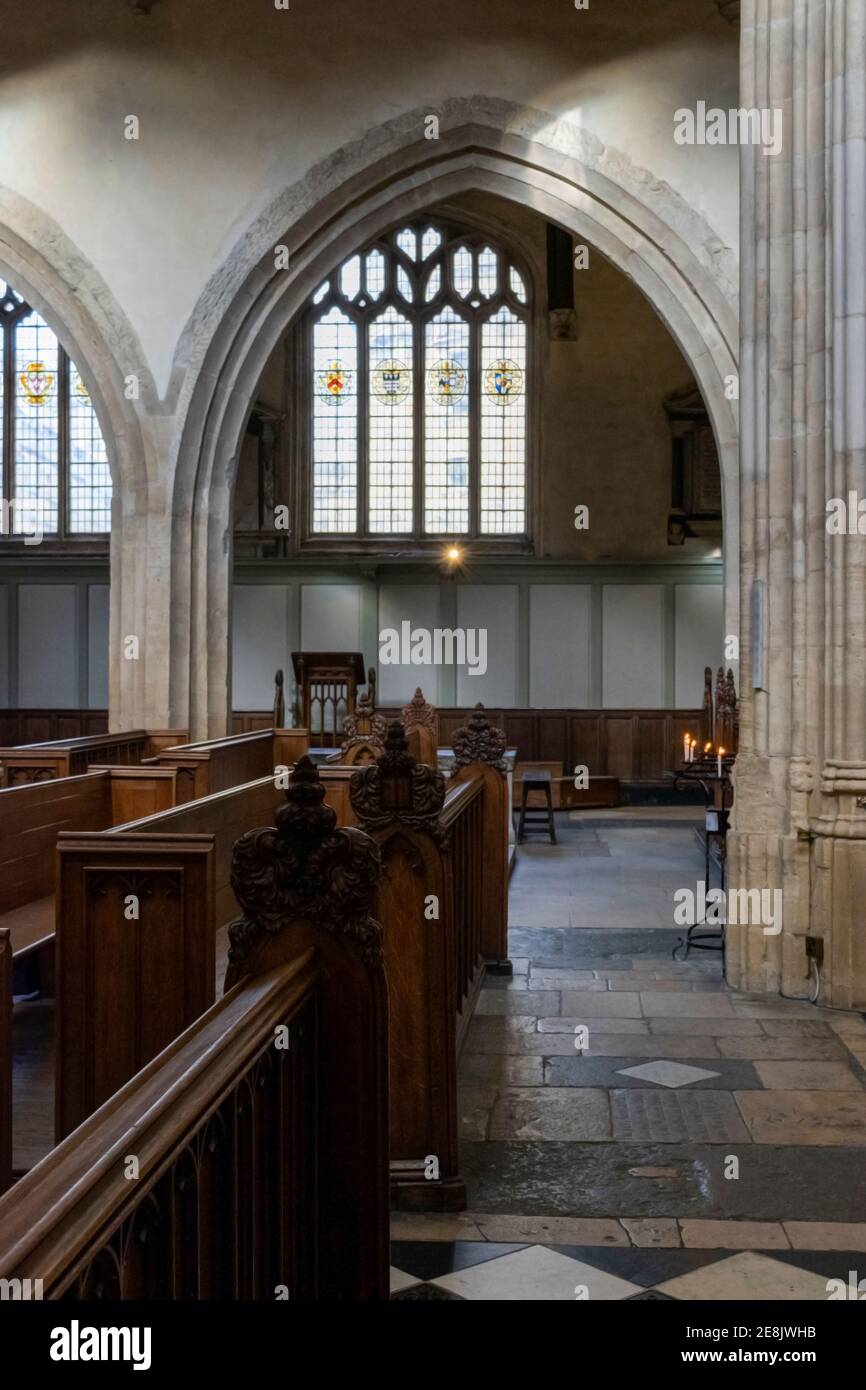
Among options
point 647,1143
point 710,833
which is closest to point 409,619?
point 710,833

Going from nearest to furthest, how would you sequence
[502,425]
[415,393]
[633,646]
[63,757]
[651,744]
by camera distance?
1. [63,757]
2. [651,744]
3. [633,646]
4. [502,425]
5. [415,393]

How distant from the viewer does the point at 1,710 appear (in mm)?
16547

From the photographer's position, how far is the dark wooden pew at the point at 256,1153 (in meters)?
1.22

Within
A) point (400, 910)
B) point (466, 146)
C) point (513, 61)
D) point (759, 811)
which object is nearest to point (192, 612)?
point (466, 146)

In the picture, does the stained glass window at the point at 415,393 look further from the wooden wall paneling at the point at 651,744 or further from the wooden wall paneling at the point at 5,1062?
the wooden wall paneling at the point at 5,1062

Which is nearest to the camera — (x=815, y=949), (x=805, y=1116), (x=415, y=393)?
(x=805, y=1116)

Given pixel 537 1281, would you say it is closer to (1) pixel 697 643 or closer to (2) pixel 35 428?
(1) pixel 697 643

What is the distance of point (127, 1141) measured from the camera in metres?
1.34

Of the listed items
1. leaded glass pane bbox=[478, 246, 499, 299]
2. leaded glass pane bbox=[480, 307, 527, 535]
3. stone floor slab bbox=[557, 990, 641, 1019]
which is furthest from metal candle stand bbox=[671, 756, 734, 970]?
leaded glass pane bbox=[478, 246, 499, 299]

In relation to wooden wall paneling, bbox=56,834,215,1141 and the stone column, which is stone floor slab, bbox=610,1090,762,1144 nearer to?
wooden wall paneling, bbox=56,834,215,1141

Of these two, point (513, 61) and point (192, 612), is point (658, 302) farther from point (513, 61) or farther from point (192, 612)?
point (192, 612)

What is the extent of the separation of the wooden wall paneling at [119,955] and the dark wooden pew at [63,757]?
2.99 metres

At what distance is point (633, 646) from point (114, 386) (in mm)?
7445

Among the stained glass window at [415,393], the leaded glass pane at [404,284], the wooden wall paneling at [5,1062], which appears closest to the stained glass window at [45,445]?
the stained glass window at [415,393]
